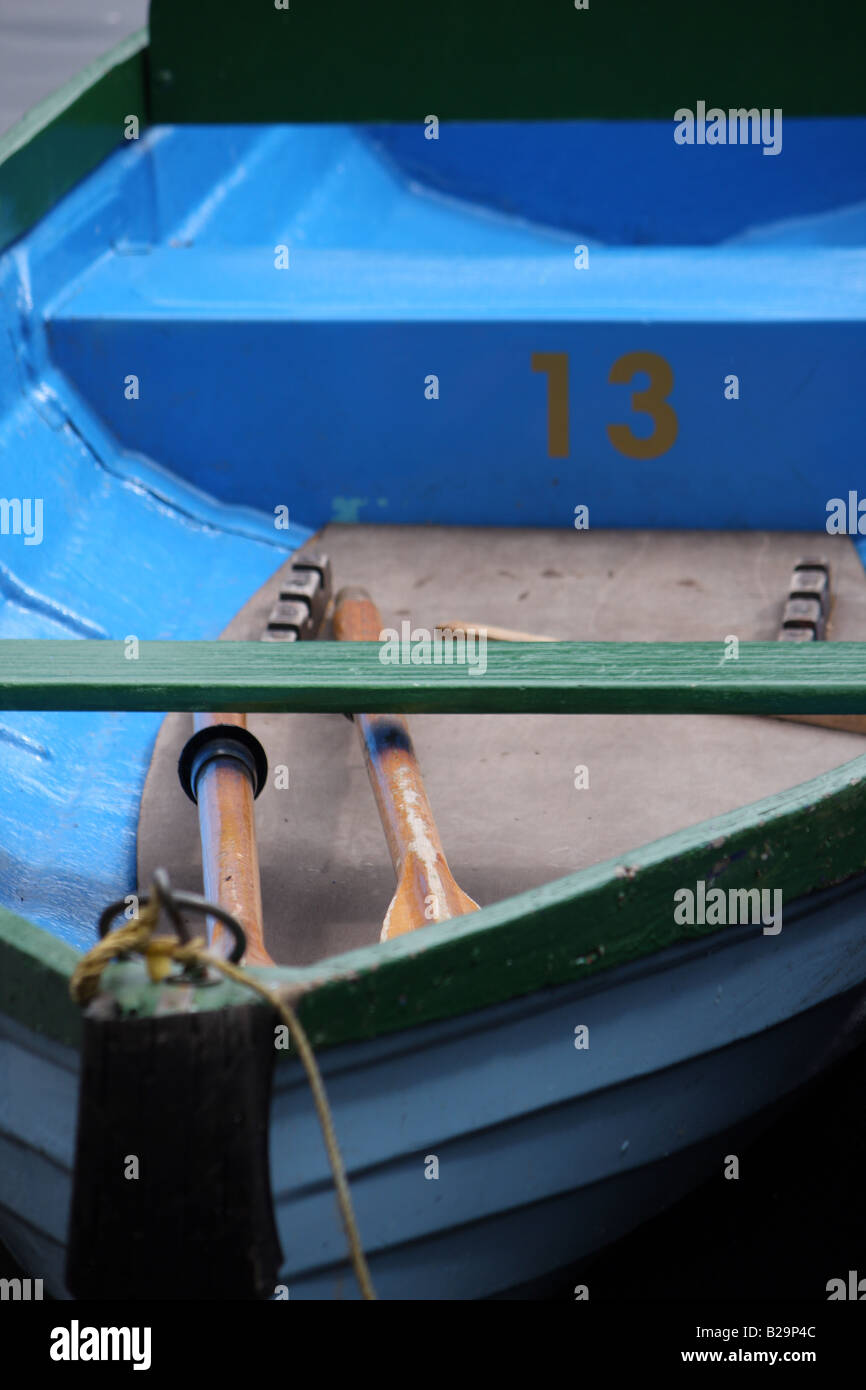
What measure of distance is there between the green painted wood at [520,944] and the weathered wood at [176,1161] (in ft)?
0.11

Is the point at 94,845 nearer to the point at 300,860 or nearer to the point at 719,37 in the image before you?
the point at 300,860

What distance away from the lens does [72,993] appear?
1171 millimetres

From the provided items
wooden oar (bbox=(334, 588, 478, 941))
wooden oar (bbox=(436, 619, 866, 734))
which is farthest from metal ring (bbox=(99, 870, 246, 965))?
wooden oar (bbox=(436, 619, 866, 734))

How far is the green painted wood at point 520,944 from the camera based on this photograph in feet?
4.00

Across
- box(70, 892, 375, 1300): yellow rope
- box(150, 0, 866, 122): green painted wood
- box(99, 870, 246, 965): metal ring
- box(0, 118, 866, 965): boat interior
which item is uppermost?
box(150, 0, 866, 122): green painted wood

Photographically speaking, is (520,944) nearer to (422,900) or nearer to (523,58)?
(422,900)

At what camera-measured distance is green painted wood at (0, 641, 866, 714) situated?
1.48 metres

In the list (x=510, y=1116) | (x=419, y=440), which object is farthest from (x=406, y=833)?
(x=419, y=440)

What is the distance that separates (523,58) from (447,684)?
5.76 feet

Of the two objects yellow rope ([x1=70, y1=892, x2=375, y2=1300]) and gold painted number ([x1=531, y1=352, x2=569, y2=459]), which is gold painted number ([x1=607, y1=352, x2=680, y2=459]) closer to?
gold painted number ([x1=531, y1=352, x2=569, y2=459])

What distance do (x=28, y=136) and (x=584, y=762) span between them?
127cm

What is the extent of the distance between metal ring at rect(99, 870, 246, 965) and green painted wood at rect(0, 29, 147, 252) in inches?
59.4
